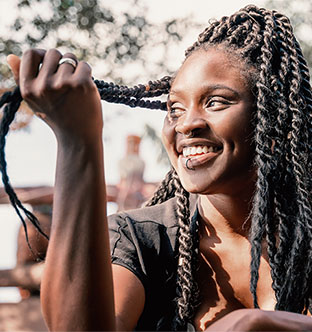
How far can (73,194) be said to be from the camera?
62.5 inches

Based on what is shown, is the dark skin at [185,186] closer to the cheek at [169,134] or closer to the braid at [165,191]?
the cheek at [169,134]

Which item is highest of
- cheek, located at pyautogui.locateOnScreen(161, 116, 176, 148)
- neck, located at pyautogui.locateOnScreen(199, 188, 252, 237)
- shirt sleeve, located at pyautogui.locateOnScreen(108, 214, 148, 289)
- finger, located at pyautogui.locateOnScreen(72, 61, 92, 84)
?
finger, located at pyautogui.locateOnScreen(72, 61, 92, 84)

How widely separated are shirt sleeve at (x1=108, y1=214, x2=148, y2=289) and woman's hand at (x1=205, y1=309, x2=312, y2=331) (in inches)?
31.2

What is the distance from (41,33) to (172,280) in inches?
166

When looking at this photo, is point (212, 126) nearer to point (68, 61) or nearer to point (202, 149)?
point (202, 149)

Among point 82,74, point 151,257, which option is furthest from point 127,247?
point 82,74

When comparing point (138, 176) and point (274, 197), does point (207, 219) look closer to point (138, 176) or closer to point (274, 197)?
point (274, 197)

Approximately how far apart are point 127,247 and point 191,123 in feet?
1.62

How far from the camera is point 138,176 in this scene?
603 cm

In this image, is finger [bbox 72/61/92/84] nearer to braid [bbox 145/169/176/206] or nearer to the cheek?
the cheek

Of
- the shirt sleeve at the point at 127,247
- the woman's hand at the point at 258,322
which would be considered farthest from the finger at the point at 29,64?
the shirt sleeve at the point at 127,247

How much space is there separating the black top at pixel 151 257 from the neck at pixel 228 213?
138mm

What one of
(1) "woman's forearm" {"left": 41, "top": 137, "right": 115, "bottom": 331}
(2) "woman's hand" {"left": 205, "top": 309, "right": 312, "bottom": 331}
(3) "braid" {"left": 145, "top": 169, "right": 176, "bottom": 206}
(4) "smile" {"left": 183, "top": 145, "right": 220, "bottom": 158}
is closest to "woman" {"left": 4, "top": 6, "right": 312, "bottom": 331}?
(4) "smile" {"left": 183, "top": 145, "right": 220, "bottom": 158}

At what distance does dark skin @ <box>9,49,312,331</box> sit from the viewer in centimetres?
156
